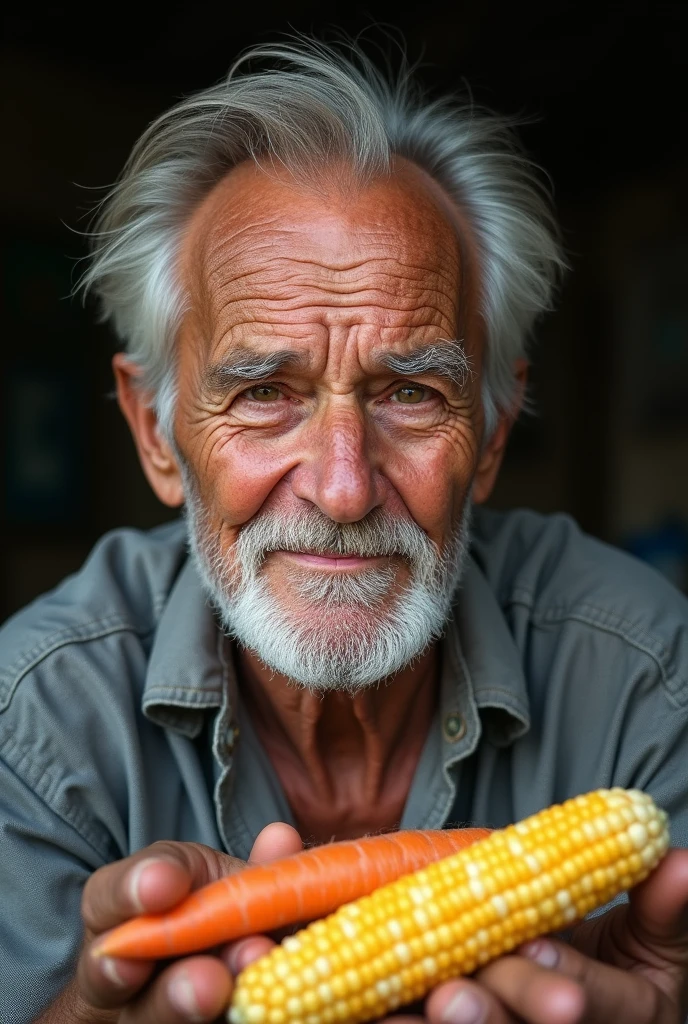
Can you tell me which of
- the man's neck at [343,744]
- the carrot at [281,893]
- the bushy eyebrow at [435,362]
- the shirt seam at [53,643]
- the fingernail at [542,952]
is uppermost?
the bushy eyebrow at [435,362]

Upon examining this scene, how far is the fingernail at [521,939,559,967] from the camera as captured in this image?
1.54 m

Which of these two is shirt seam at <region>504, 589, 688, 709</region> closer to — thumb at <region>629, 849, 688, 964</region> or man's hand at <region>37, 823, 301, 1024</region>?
thumb at <region>629, 849, 688, 964</region>

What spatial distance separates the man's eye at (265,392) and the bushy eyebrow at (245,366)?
41mm

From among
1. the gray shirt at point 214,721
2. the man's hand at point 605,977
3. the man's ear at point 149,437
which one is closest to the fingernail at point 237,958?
the man's hand at point 605,977

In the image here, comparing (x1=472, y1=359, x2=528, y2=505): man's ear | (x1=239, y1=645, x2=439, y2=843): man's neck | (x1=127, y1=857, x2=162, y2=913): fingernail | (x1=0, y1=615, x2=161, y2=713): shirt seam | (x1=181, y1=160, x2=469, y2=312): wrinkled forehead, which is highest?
(x1=181, y1=160, x2=469, y2=312): wrinkled forehead

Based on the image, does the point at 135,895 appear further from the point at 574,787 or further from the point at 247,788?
the point at 574,787

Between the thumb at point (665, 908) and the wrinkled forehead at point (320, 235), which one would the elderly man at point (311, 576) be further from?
the thumb at point (665, 908)

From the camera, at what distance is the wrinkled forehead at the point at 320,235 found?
2434 millimetres

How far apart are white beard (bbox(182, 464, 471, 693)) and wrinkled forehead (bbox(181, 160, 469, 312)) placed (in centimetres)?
61

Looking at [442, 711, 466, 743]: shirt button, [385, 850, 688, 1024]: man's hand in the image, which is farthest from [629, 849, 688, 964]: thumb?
[442, 711, 466, 743]: shirt button

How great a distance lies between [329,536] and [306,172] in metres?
0.98

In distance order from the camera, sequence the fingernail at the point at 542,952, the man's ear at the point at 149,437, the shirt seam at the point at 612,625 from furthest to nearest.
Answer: the man's ear at the point at 149,437, the shirt seam at the point at 612,625, the fingernail at the point at 542,952

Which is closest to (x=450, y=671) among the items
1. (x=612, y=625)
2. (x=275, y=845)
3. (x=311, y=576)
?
(x=612, y=625)

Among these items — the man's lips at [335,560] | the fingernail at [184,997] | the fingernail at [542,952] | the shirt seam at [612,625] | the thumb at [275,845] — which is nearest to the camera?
the fingernail at [184,997]
